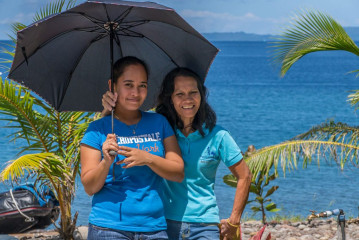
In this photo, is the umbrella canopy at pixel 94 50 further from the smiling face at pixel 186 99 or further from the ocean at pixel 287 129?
the ocean at pixel 287 129

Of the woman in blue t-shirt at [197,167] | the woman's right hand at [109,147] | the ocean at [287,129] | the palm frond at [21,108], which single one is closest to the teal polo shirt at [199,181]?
the woman in blue t-shirt at [197,167]

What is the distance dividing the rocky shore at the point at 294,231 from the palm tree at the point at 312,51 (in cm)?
95

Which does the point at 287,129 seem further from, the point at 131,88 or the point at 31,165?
the point at 131,88


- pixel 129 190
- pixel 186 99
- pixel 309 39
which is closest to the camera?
pixel 129 190

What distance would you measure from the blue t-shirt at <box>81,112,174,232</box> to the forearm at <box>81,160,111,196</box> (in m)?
0.06

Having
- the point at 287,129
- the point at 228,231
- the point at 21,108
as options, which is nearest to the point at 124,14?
the point at 228,231

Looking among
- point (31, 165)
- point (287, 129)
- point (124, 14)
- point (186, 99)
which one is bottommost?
point (31, 165)

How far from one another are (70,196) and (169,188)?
344 cm

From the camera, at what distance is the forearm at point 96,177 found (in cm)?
321

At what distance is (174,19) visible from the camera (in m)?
3.76

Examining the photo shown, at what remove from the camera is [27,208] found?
7.13m

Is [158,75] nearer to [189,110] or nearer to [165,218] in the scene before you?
[189,110]

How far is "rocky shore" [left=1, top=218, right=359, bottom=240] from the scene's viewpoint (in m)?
7.58

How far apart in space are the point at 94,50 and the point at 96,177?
1168 mm
